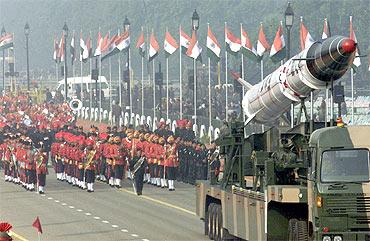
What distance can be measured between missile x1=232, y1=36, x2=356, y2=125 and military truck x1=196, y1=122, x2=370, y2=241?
1.41 m

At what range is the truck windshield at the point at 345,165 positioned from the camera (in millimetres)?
28109

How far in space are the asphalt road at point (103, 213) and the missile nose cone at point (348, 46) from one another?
19.5 feet

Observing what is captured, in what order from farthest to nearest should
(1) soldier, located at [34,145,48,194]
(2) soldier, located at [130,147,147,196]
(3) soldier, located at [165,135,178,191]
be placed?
1. (3) soldier, located at [165,135,178,191]
2. (1) soldier, located at [34,145,48,194]
3. (2) soldier, located at [130,147,147,196]

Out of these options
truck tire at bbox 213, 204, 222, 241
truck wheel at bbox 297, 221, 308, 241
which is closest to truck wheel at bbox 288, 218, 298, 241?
truck wheel at bbox 297, 221, 308, 241

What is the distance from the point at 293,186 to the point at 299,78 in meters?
4.85

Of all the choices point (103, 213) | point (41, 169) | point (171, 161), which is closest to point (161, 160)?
point (171, 161)

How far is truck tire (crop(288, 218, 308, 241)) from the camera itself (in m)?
29.6

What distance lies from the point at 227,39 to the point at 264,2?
117 metres

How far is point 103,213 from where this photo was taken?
4328 cm

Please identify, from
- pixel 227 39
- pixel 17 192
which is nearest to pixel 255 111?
pixel 17 192

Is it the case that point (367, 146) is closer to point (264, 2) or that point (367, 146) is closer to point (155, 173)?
point (155, 173)

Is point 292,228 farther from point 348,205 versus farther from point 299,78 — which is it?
point 299,78

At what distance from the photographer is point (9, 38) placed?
110875 millimetres

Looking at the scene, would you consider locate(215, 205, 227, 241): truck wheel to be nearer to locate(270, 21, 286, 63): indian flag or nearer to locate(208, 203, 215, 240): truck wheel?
locate(208, 203, 215, 240): truck wheel
